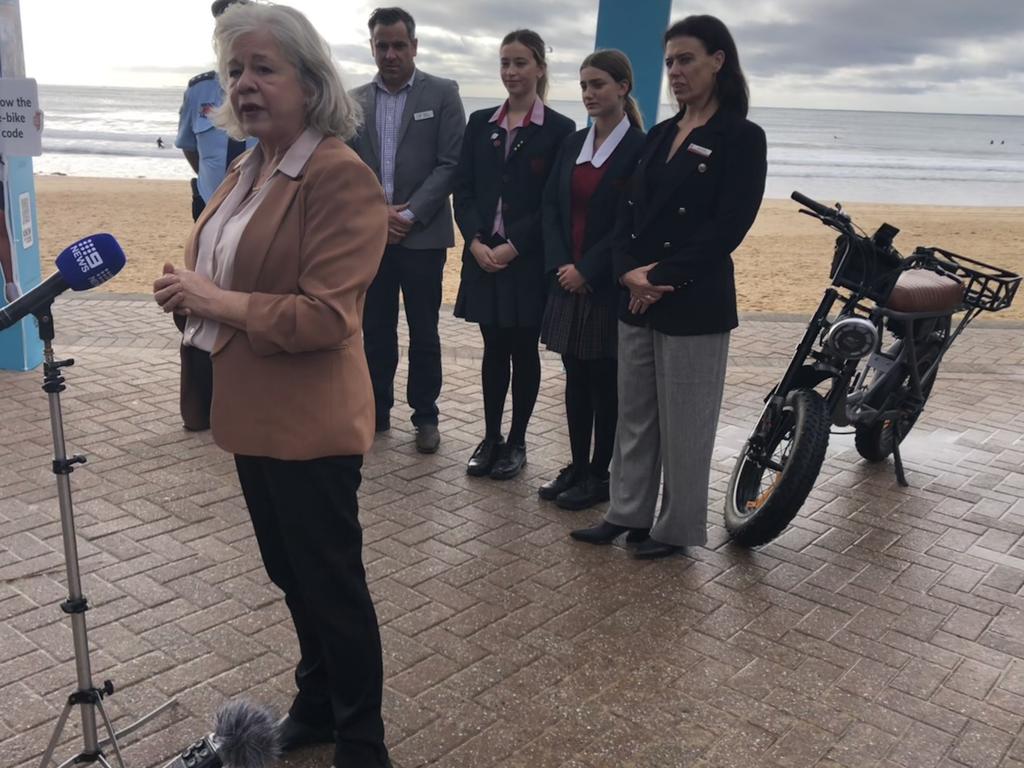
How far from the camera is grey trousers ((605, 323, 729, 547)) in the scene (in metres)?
3.92

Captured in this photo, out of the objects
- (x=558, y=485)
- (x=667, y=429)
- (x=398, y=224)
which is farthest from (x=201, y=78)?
(x=667, y=429)

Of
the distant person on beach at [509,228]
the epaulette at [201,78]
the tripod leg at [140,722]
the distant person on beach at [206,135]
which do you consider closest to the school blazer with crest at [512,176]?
the distant person on beach at [509,228]

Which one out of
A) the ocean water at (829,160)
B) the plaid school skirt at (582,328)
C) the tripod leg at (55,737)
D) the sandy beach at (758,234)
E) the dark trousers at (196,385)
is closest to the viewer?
the tripod leg at (55,737)

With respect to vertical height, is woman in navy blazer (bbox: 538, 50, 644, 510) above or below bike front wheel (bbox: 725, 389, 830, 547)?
above

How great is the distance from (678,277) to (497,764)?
6.43 ft

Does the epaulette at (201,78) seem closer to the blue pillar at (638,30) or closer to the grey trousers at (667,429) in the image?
the blue pillar at (638,30)

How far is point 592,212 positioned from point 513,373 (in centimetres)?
110

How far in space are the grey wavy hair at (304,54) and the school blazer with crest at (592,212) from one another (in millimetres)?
2039

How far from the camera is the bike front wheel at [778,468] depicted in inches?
162

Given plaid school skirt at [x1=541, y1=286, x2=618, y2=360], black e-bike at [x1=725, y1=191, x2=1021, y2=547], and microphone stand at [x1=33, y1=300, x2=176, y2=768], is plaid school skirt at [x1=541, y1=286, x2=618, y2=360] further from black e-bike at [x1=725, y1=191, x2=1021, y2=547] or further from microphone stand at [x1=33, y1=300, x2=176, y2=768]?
microphone stand at [x1=33, y1=300, x2=176, y2=768]

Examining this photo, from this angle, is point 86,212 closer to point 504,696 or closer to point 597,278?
point 597,278

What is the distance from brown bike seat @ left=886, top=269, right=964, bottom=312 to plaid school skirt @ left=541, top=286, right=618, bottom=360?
148 centimetres

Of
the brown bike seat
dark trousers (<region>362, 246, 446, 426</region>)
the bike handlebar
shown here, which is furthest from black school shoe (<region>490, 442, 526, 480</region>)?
the brown bike seat

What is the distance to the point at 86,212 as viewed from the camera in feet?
57.6
